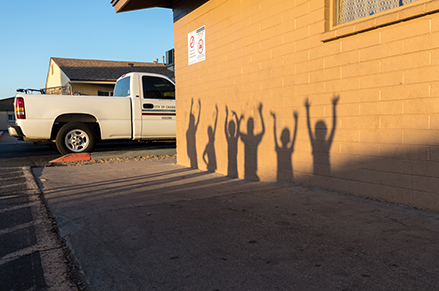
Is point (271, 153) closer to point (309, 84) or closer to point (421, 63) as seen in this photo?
point (309, 84)

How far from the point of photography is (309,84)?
4.57 metres

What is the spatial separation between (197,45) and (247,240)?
5.16 metres

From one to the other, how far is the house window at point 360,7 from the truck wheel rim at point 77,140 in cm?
754

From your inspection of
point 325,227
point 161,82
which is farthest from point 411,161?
point 161,82

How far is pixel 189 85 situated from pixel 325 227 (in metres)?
5.10

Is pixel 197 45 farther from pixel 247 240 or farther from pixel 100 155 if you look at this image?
pixel 247 240

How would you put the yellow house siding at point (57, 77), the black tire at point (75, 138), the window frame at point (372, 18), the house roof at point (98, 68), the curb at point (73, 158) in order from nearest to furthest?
1. the window frame at point (372, 18)
2. the curb at point (73, 158)
3. the black tire at point (75, 138)
4. the house roof at point (98, 68)
5. the yellow house siding at point (57, 77)

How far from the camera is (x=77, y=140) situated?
376 inches

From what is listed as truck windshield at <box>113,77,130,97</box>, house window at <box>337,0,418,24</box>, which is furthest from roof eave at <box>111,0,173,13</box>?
house window at <box>337,0,418,24</box>

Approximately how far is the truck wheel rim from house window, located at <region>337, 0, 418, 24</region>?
7.54m

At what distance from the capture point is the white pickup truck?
29.7 feet

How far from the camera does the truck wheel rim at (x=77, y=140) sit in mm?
9453

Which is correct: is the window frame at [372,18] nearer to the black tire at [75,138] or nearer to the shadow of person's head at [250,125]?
the shadow of person's head at [250,125]

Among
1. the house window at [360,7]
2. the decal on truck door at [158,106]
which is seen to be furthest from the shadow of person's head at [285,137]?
the decal on truck door at [158,106]
